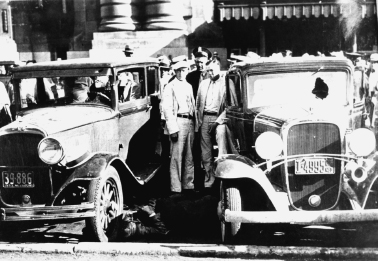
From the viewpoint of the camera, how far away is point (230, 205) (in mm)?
5391

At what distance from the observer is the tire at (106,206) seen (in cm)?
577

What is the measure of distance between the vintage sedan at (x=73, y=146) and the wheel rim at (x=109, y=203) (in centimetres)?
1

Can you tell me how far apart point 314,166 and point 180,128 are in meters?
2.99

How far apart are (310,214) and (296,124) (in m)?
1.00

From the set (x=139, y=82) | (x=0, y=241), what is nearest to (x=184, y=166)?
(x=139, y=82)

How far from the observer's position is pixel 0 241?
19.8ft

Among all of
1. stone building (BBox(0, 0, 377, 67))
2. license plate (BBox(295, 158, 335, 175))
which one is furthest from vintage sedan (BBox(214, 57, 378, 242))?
stone building (BBox(0, 0, 377, 67))

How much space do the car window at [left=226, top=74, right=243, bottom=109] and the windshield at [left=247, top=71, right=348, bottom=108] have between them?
1.01 feet

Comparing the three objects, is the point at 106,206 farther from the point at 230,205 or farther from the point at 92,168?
the point at 230,205

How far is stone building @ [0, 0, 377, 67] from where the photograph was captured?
17.7 metres

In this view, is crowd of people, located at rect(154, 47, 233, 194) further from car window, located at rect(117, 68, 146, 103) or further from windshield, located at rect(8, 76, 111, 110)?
windshield, located at rect(8, 76, 111, 110)

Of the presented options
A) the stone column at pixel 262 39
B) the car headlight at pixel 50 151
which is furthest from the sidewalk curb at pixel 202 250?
the stone column at pixel 262 39

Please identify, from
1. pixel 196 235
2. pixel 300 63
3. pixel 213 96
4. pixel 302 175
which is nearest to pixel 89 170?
pixel 196 235

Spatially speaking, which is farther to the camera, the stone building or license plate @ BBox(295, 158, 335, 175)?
the stone building
